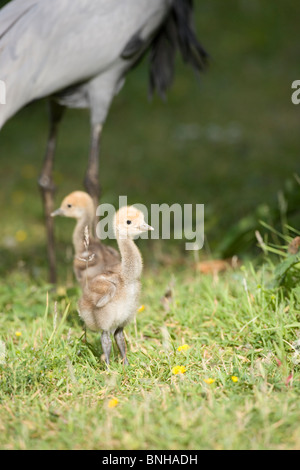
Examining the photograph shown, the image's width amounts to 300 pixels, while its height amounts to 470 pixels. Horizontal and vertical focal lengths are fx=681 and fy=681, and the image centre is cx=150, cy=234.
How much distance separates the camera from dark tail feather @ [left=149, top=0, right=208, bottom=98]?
3.89 metres

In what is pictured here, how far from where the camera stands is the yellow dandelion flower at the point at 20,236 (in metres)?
4.67

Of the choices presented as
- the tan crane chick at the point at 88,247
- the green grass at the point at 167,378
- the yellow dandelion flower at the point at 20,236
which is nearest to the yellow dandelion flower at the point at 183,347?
the green grass at the point at 167,378

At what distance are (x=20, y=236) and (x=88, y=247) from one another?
1781 millimetres

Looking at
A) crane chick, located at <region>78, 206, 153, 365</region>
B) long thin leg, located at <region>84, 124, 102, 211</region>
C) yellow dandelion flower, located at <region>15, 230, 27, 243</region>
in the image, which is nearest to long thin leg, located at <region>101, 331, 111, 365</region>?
crane chick, located at <region>78, 206, 153, 365</region>

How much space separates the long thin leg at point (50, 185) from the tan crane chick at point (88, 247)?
0.44m

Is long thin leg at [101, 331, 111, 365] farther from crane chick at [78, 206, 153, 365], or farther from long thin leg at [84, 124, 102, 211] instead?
long thin leg at [84, 124, 102, 211]

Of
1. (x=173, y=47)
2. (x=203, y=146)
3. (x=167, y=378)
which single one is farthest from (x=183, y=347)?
(x=203, y=146)

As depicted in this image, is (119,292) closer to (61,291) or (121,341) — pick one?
(121,341)

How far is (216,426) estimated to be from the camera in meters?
1.97

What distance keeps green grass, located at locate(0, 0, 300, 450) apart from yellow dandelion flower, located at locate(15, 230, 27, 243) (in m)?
0.01

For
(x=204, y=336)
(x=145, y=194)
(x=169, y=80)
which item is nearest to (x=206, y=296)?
(x=204, y=336)
